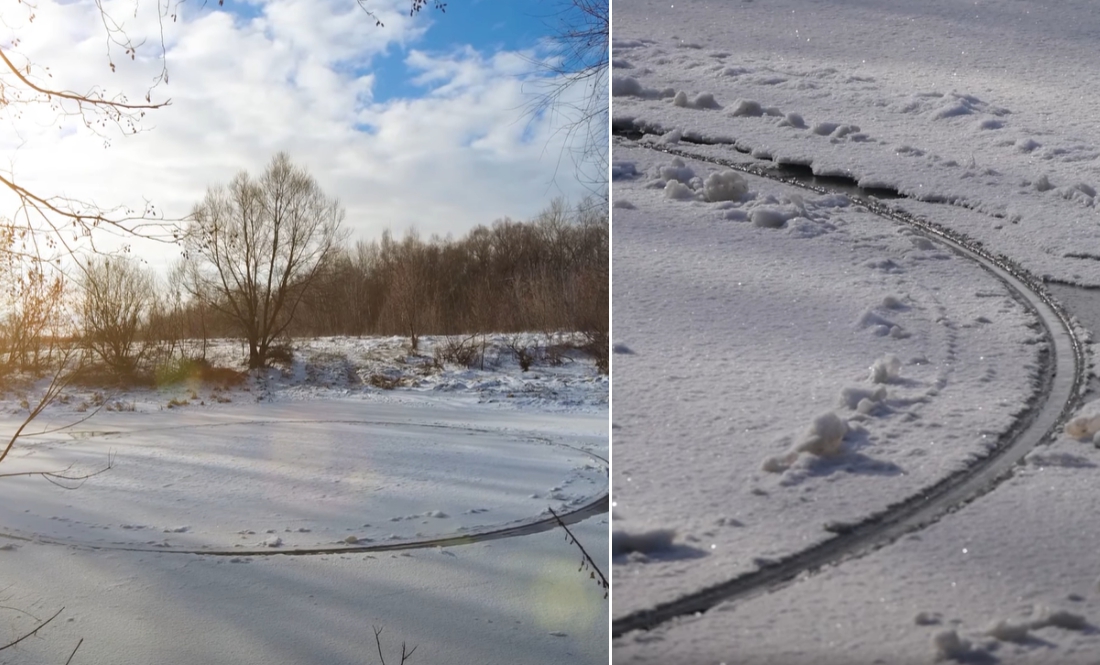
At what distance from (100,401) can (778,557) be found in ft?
4.16

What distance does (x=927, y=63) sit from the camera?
1927 millimetres

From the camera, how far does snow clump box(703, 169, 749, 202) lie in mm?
1544

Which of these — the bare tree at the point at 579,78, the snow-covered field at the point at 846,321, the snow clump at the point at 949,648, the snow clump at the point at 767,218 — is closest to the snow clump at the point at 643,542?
the snow-covered field at the point at 846,321

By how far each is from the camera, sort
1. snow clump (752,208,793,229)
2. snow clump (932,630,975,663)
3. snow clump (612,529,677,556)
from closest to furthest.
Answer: snow clump (932,630,975,663)
snow clump (612,529,677,556)
snow clump (752,208,793,229)

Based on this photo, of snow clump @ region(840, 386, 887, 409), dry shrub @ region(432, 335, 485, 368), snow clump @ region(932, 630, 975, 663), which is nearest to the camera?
snow clump @ region(932, 630, 975, 663)

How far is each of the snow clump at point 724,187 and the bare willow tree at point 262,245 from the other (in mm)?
829

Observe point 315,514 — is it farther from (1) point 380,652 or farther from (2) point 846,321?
(2) point 846,321

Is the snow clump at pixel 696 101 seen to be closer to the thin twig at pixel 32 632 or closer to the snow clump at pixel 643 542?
the snow clump at pixel 643 542

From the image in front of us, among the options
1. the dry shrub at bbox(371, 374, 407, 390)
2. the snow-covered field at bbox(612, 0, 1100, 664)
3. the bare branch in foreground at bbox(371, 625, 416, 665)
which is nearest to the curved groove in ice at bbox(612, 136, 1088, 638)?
the snow-covered field at bbox(612, 0, 1100, 664)

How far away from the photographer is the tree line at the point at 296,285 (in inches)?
59.4


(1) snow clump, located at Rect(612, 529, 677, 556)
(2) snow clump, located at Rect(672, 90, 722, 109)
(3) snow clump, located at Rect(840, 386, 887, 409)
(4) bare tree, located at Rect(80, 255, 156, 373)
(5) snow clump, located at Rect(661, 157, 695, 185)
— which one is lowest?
(1) snow clump, located at Rect(612, 529, 677, 556)

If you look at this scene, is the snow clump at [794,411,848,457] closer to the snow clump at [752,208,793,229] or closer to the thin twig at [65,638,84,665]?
the snow clump at [752,208,793,229]

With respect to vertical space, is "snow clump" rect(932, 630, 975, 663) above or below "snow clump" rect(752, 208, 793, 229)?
below

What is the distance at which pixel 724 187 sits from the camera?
1545 millimetres
